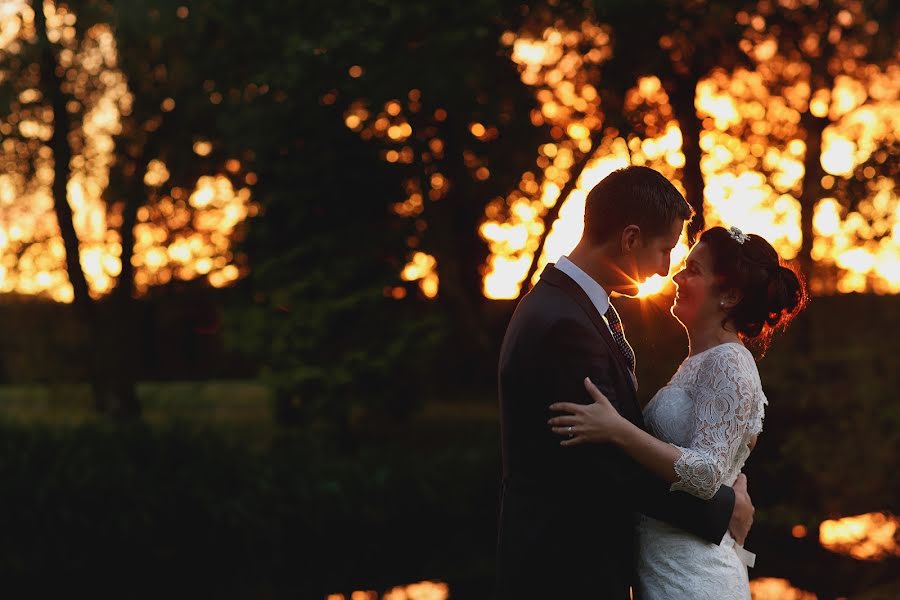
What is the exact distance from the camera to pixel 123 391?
21.8 meters

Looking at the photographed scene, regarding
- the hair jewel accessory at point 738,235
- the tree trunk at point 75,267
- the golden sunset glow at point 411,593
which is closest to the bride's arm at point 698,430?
the hair jewel accessory at point 738,235

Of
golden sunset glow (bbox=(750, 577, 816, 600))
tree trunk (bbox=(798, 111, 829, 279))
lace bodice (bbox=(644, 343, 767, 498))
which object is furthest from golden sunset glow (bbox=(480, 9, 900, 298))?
lace bodice (bbox=(644, 343, 767, 498))

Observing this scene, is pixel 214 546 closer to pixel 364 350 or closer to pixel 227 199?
pixel 364 350

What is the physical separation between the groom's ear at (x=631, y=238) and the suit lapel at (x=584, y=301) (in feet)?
0.66

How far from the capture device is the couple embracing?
3.17 m

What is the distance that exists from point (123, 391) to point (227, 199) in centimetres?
494

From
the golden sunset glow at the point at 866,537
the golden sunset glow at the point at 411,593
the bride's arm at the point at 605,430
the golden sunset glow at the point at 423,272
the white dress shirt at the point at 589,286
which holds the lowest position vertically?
Result: the golden sunset glow at the point at 411,593

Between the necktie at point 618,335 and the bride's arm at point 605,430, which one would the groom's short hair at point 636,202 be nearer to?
the necktie at point 618,335

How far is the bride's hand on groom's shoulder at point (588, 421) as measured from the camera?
3094 mm

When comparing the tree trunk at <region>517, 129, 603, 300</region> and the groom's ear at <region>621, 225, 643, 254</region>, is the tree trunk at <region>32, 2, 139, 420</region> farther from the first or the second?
the groom's ear at <region>621, 225, 643, 254</region>

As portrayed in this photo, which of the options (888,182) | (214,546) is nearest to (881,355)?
(888,182)

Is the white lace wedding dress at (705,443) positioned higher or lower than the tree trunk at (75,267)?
lower

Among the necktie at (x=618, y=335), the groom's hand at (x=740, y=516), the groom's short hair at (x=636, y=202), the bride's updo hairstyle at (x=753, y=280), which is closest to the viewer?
the groom's short hair at (x=636, y=202)

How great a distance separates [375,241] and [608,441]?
621 inches
